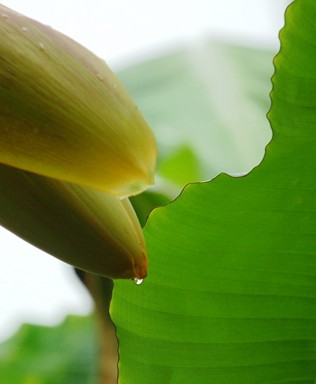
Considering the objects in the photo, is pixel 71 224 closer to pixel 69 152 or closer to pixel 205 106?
pixel 69 152

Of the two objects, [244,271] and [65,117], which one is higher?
[65,117]

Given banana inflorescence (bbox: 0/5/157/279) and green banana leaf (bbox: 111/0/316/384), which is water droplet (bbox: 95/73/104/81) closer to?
banana inflorescence (bbox: 0/5/157/279)

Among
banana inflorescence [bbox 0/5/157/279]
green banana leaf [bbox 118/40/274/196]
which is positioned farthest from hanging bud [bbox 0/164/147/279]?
green banana leaf [bbox 118/40/274/196]

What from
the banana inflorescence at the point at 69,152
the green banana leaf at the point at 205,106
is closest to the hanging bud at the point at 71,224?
the banana inflorescence at the point at 69,152

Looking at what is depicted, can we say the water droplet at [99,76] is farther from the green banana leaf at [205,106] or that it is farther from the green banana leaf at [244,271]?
the green banana leaf at [205,106]

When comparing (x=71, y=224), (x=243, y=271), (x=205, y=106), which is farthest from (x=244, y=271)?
(x=205, y=106)

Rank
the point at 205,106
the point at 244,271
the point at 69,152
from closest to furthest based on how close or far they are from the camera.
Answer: the point at 69,152, the point at 244,271, the point at 205,106

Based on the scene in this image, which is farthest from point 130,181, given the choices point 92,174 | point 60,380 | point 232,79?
point 232,79

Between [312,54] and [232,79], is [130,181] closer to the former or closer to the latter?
[312,54]
